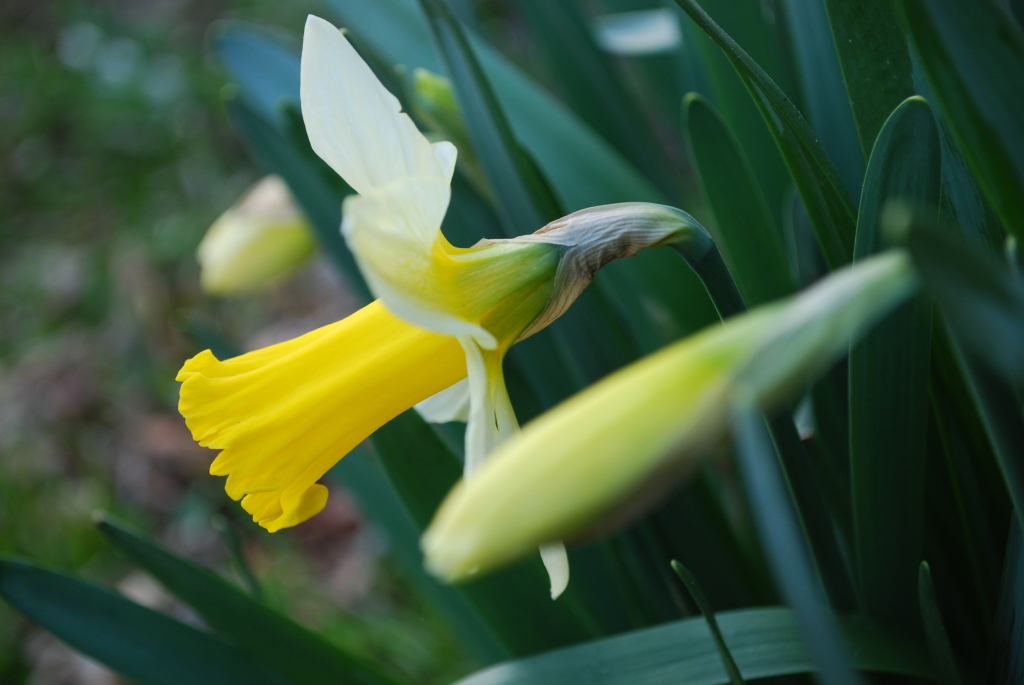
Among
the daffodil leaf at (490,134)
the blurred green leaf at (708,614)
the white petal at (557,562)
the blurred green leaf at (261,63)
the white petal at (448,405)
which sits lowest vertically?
the blurred green leaf at (708,614)

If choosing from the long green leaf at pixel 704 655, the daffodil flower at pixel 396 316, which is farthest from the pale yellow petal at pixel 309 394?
the long green leaf at pixel 704 655

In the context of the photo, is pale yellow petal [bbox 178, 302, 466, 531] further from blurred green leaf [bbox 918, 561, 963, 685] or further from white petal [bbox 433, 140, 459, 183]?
blurred green leaf [bbox 918, 561, 963, 685]

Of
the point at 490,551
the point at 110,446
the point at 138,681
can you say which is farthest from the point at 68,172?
the point at 490,551

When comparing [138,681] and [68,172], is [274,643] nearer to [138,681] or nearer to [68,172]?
[138,681]

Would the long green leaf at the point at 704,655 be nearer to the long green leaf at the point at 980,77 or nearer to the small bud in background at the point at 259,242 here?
the long green leaf at the point at 980,77

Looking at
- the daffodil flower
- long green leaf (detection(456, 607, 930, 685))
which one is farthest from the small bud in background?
long green leaf (detection(456, 607, 930, 685))

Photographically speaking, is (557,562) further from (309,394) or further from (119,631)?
(119,631)
